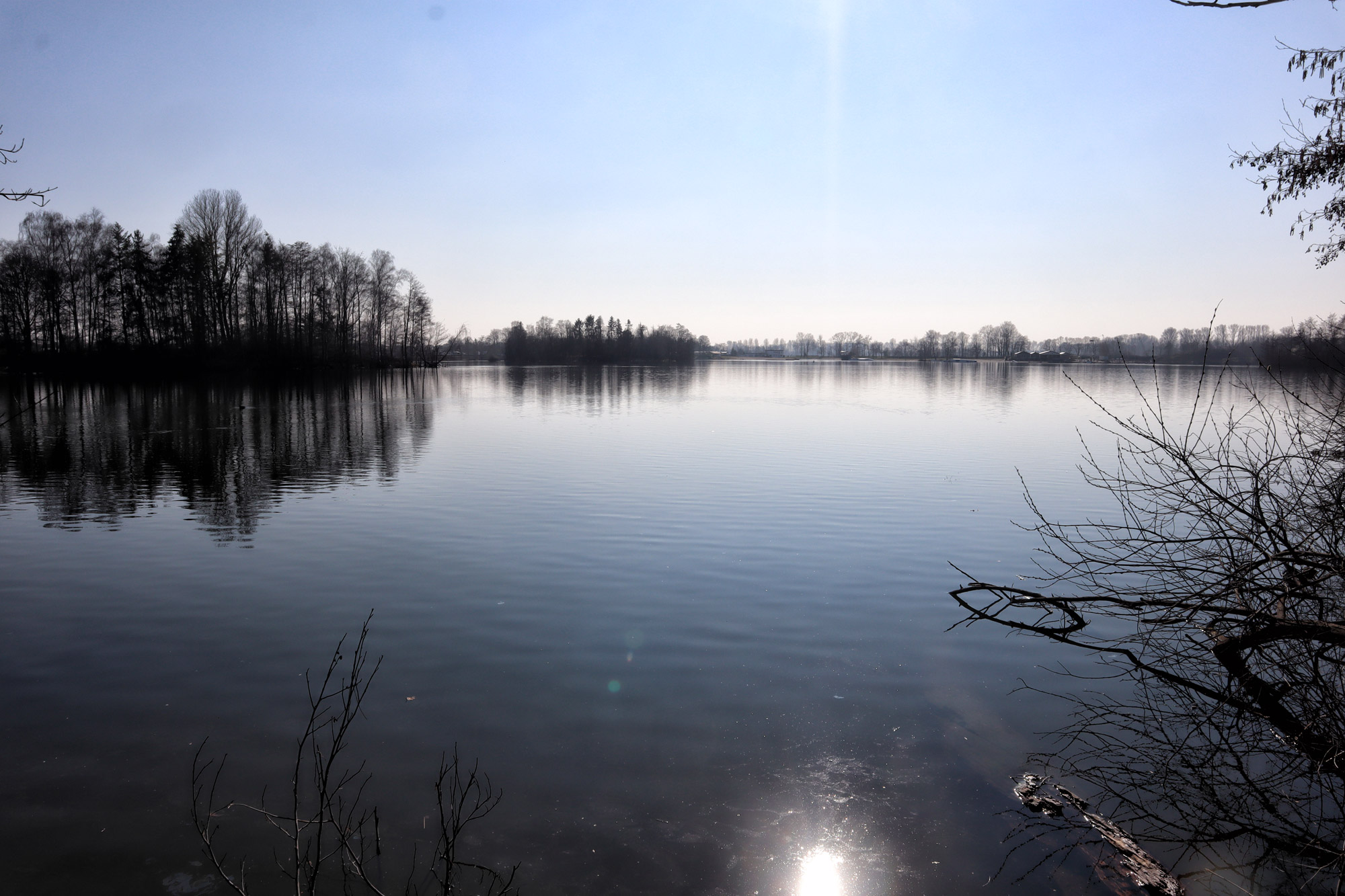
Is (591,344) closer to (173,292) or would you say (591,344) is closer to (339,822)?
(173,292)

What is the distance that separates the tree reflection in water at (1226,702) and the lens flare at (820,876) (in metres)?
1.41

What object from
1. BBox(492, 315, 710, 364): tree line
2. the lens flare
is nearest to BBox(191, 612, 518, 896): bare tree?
the lens flare

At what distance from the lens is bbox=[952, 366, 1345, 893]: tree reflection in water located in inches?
166

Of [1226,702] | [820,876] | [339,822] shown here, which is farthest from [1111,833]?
[339,822]

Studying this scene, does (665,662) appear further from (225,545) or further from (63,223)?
(63,223)

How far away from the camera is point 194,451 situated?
938 inches

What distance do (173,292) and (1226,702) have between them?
76654 mm

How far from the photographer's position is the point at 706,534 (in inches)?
567

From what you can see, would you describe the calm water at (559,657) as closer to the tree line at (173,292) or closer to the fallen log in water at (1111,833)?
the fallen log in water at (1111,833)

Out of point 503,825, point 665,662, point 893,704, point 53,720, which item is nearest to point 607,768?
point 503,825

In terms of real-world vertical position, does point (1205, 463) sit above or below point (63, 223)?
below

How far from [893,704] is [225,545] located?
11793 millimetres

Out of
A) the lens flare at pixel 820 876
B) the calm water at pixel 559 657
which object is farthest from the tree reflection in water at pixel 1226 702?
the lens flare at pixel 820 876

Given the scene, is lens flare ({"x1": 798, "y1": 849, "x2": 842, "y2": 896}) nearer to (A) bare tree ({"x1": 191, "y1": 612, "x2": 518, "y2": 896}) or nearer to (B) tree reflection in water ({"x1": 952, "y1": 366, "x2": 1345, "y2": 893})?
(B) tree reflection in water ({"x1": 952, "y1": 366, "x2": 1345, "y2": 893})
